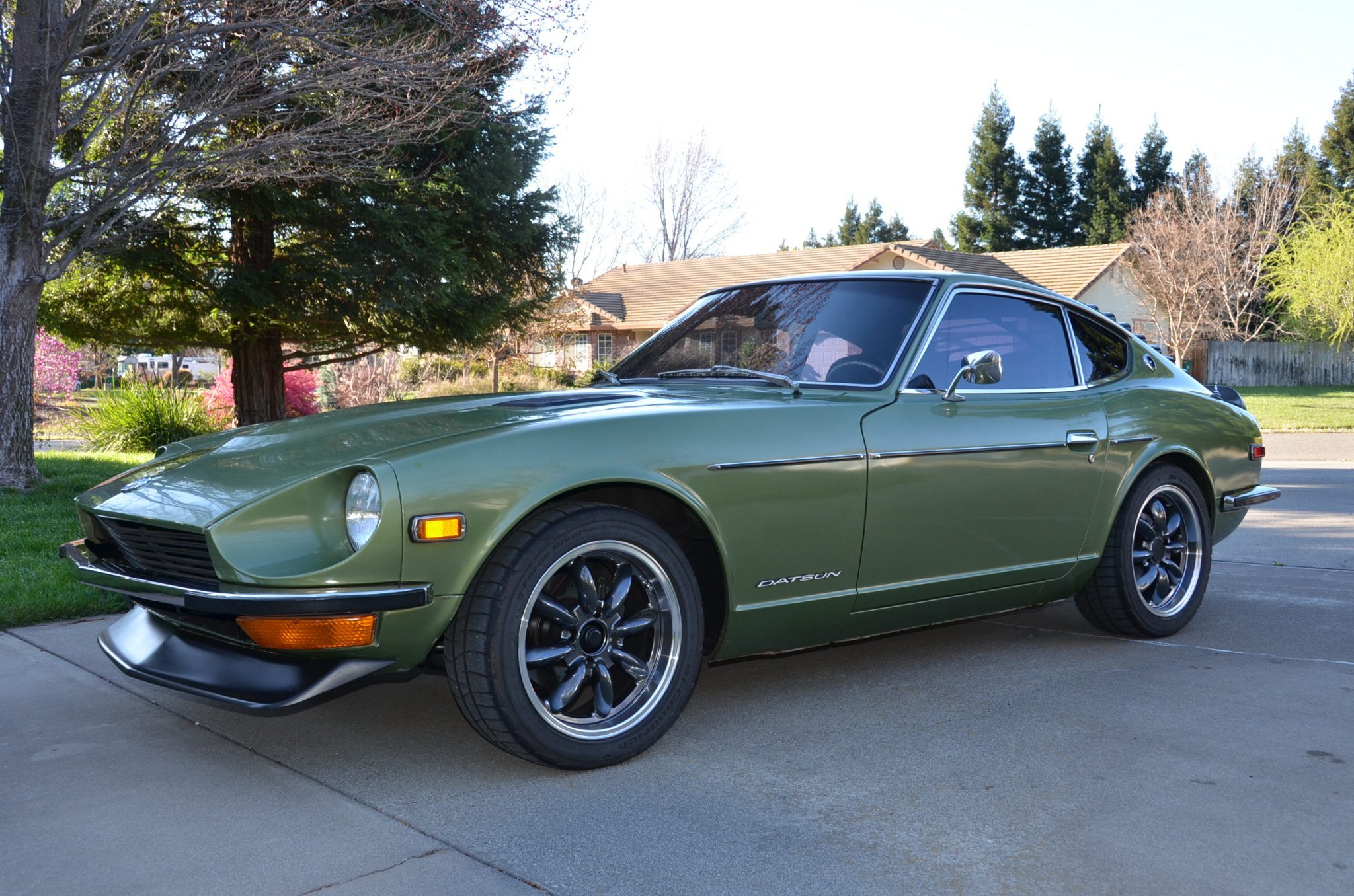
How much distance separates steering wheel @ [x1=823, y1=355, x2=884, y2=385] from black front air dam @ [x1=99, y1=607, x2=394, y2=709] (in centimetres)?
189

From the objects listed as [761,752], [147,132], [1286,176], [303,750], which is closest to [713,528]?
[761,752]

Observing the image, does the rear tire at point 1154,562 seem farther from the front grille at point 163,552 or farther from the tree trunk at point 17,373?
the tree trunk at point 17,373

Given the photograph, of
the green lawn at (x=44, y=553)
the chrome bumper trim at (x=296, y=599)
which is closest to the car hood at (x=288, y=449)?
the chrome bumper trim at (x=296, y=599)

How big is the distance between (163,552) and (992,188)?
57.4 m

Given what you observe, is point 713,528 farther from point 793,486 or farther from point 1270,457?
point 1270,457

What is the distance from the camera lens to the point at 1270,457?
14727 millimetres

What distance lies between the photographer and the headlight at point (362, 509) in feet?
9.49

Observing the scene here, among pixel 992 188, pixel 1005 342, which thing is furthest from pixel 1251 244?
pixel 1005 342

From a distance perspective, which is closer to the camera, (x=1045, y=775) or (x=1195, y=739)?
(x=1045, y=775)

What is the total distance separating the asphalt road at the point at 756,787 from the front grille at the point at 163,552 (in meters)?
0.44

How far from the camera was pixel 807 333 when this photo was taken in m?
4.25

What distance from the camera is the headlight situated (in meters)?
2.89

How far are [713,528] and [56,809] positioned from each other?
6.24 ft

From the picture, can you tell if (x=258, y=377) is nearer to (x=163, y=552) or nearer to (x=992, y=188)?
(x=163, y=552)
